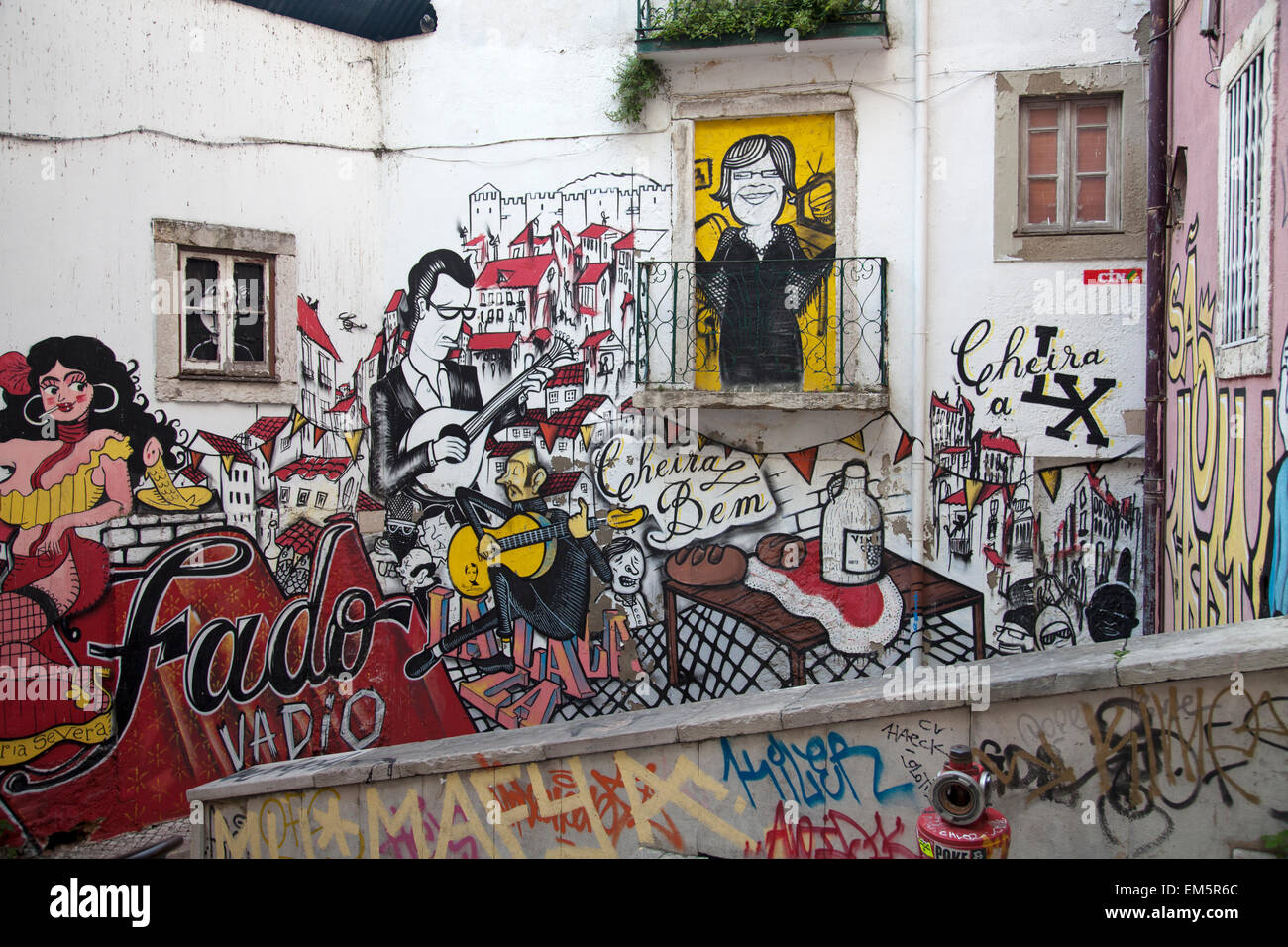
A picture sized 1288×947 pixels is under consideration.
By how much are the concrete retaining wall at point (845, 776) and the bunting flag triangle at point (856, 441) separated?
2.97 m

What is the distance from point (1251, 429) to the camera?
5.39m

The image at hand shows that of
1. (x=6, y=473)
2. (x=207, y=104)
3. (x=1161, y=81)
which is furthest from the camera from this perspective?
(x=207, y=104)

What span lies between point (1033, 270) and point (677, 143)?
3.03 metres

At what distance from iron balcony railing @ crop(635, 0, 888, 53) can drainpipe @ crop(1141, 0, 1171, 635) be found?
1.98m

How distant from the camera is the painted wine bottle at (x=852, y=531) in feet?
26.5

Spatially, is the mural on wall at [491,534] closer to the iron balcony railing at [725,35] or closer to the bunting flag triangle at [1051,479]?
the bunting flag triangle at [1051,479]

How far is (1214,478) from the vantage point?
19.9ft

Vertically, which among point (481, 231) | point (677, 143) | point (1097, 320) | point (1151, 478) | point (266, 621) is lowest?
point (266, 621)

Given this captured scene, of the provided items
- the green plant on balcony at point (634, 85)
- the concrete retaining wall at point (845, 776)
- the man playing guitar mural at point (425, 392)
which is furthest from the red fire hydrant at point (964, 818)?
the green plant on balcony at point (634, 85)

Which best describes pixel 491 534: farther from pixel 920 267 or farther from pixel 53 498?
pixel 920 267

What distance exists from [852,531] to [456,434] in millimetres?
3484

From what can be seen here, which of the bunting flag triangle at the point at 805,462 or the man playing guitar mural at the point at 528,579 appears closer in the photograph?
the bunting flag triangle at the point at 805,462
